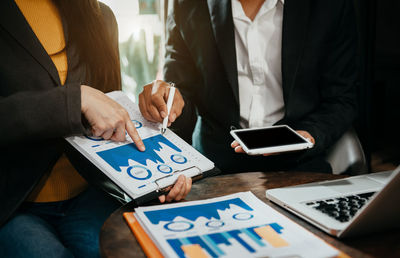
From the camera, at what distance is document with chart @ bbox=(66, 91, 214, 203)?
81 centimetres

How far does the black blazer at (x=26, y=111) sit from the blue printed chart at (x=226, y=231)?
316 mm

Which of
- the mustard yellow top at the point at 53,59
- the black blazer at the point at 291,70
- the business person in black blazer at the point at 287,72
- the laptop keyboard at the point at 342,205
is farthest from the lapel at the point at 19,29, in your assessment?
the laptop keyboard at the point at 342,205

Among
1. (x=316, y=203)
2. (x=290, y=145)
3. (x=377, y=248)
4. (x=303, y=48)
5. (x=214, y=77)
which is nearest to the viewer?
(x=377, y=248)

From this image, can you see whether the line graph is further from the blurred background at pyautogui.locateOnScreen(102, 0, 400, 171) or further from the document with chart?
the blurred background at pyautogui.locateOnScreen(102, 0, 400, 171)

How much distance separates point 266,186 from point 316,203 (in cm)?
18

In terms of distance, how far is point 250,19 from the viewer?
1.42 metres

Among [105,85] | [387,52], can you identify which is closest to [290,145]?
[105,85]

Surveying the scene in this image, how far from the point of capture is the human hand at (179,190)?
0.82 metres

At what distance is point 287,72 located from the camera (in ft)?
4.37

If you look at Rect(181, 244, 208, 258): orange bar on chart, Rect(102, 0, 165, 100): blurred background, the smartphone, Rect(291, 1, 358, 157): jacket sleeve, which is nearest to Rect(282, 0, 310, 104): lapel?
Rect(291, 1, 358, 157): jacket sleeve

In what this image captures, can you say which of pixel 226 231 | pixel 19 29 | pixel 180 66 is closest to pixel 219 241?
pixel 226 231

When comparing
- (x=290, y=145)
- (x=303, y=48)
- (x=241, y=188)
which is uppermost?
(x=303, y=48)

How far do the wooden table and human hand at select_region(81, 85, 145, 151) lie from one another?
189 millimetres

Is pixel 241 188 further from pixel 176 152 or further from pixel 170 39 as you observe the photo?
pixel 170 39
